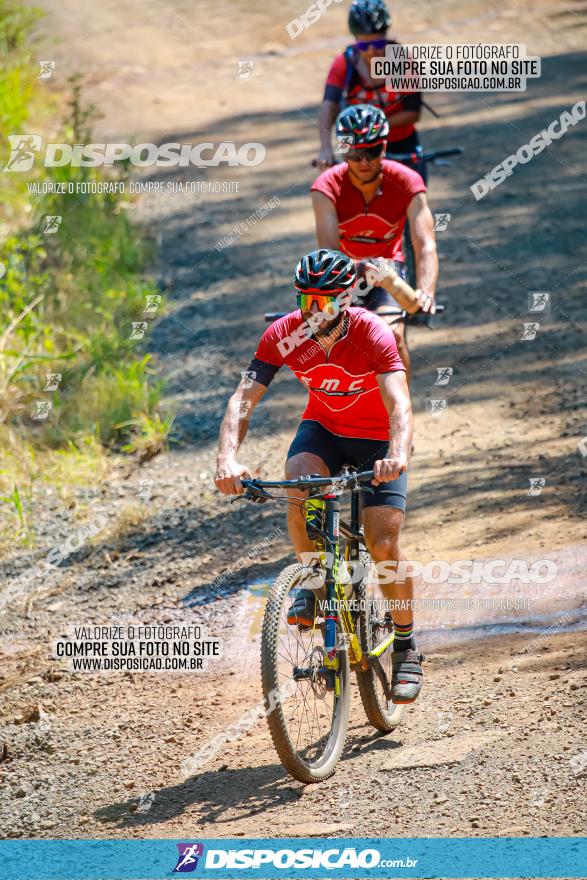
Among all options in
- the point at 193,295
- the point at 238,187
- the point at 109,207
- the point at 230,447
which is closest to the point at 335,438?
the point at 230,447

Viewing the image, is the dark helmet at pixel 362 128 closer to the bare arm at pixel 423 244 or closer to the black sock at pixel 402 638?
the bare arm at pixel 423 244

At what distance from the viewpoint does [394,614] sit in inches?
231

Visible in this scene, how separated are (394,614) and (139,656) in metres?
2.23

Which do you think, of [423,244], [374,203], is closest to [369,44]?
[374,203]

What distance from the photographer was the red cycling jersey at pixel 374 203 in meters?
7.69

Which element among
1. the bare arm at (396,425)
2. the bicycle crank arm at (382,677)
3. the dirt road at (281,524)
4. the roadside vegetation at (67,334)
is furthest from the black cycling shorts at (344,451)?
the roadside vegetation at (67,334)

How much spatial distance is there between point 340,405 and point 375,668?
52.6 inches

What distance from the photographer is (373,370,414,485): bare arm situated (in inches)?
196

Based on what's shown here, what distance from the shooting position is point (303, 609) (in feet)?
17.2

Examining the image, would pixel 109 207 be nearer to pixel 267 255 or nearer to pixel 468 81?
pixel 267 255

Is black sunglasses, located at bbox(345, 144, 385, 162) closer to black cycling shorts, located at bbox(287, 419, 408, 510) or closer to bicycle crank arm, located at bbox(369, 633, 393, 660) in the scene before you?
black cycling shorts, located at bbox(287, 419, 408, 510)

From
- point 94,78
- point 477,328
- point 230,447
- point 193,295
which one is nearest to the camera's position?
point 230,447

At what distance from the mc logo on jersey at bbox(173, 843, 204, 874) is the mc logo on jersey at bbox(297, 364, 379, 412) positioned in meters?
2.17

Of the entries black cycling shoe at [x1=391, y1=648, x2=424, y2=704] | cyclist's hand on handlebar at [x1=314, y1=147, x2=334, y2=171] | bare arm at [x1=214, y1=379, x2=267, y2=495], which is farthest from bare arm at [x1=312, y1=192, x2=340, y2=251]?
black cycling shoe at [x1=391, y1=648, x2=424, y2=704]
